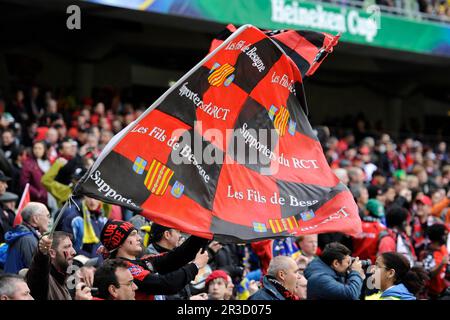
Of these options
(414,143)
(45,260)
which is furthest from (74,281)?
(414,143)

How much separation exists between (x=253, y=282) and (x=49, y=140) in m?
4.68

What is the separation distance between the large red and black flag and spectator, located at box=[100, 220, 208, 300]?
1.25ft

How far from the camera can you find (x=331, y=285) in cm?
688

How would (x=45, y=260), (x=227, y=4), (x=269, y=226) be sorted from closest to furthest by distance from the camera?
(x=45, y=260)
(x=269, y=226)
(x=227, y=4)

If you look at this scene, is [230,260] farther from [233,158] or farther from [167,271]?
[233,158]

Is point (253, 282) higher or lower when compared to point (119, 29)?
lower

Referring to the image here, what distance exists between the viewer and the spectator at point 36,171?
10492 millimetres

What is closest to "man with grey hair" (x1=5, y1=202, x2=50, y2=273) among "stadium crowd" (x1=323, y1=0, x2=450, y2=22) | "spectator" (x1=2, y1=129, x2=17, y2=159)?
"spectator" (x1=2, y1=129, x2=17, y2=159)

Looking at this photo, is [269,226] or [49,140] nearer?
[269,226]

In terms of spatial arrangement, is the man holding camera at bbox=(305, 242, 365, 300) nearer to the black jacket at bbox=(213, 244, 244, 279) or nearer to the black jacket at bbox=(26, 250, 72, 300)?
the black jacket at bbox=(213, 244, 244, 279)

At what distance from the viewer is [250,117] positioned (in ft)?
20.6

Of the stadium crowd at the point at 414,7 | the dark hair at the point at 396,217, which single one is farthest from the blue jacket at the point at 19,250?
the stadium crowd at the point at 414,7
